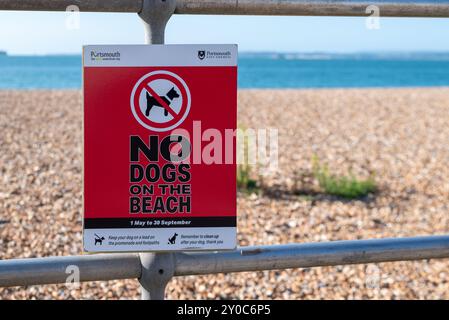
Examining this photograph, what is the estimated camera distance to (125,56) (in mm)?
1212

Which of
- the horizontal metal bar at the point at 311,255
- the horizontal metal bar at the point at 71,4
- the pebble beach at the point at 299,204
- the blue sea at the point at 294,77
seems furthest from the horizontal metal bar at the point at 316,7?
the blue sea at the point at 294,77

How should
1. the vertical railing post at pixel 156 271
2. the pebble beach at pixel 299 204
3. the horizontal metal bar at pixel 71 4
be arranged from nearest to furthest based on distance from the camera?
the horizontal metal bar at pixel 71 4
the vertical railing post at pixel 156 271
the pebble beach at pixel 299 204

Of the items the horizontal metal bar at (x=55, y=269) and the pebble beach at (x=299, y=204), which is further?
the pebble beach at (x=299, y=204)

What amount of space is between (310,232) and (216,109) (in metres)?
3.59

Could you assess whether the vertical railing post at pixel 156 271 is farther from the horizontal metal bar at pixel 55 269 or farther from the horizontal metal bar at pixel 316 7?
the horizontal metal bar at pixel 316 7

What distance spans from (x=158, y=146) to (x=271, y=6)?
0.35 meters

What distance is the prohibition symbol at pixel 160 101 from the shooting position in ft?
4.01

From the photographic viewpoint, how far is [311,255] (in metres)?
1.35

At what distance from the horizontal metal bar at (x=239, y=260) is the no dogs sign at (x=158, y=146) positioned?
0.04 m

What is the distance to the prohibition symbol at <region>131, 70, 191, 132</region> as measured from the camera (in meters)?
1.22

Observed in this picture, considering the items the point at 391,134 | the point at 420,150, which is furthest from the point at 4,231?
the point at 391,134

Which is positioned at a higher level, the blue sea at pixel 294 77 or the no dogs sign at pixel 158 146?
the blue sea at pixel 294 77

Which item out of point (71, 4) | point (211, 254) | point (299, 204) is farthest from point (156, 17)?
point (299, 204)

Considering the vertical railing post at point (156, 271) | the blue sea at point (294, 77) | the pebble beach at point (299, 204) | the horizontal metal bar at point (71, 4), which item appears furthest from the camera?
the blue sea at point (294, 77)
